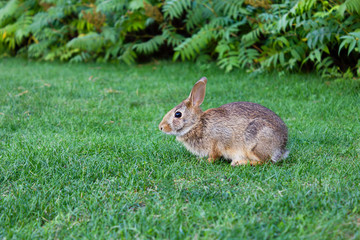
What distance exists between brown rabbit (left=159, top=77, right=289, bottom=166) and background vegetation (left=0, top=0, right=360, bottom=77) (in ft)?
7.80

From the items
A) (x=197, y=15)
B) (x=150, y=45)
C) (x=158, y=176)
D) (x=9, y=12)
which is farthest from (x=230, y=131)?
(x=9, y=12)

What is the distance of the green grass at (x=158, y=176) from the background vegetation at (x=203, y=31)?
104 centimetres

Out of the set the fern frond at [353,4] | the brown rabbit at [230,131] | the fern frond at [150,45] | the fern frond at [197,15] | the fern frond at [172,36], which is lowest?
the fern frond at [150,45]

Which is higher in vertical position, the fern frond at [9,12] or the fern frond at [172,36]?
the fern frond at [9,12]

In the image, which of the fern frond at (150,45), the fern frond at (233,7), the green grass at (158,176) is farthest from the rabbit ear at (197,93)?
the fern frond at (150,45)

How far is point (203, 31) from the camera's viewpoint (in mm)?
8344

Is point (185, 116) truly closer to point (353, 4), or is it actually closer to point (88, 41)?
point (353, 4)

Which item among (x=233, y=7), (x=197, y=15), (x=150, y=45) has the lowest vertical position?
(x=150, y=45)

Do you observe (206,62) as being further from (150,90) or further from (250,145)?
(250,145)

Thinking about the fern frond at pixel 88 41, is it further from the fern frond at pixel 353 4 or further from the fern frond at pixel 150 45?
the fern frond at pixel 353 4

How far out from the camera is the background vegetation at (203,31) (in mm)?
6434

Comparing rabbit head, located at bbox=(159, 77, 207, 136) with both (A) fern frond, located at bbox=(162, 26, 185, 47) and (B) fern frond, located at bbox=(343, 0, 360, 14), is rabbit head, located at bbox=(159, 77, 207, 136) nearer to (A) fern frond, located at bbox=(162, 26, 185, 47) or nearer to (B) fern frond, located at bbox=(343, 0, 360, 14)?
(B) fern frond, located at bbox=(343, 0, 360, 14)

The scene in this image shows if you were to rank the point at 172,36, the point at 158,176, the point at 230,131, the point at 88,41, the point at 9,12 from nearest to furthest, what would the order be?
the point at 158,176, the point at 230,131, the point at 172,36, the point at 88,41, the point at 9,12

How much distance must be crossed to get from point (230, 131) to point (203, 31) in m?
4.98
